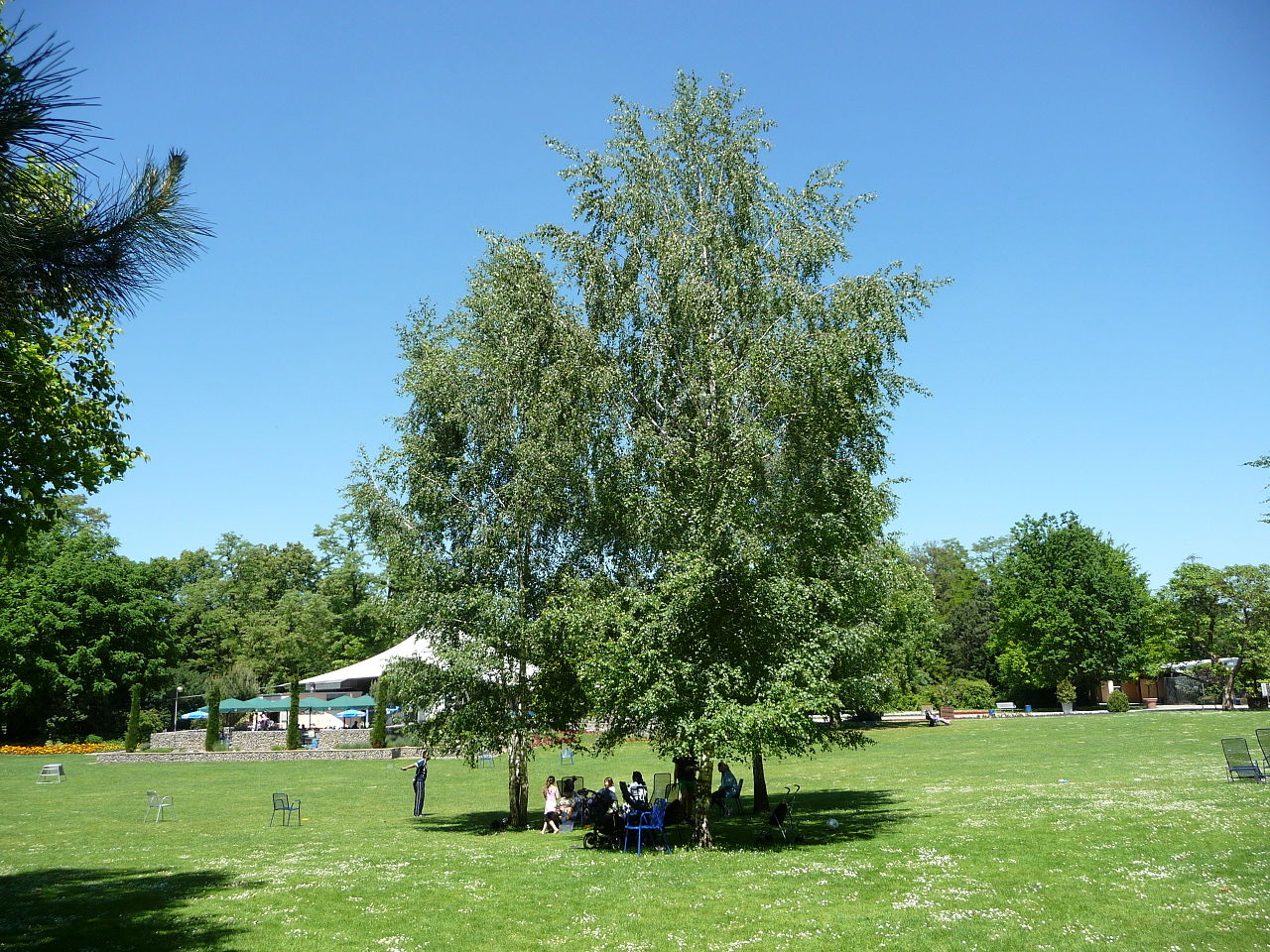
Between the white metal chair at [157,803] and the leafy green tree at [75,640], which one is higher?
the leafy green tree at [75,640]

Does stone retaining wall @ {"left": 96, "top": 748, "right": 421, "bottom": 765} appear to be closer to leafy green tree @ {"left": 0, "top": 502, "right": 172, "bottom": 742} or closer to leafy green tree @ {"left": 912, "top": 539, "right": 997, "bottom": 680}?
leafy green tree @ {"left": 0, "top": 502, "right": 172, "bottom": 742}

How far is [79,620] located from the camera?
2137 inches

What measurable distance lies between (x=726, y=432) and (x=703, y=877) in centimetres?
856

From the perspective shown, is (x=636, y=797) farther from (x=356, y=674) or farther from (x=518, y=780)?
(x=356, y=674)

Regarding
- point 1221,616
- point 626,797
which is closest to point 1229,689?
point 1221,616

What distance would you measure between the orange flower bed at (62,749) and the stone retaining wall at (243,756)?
640 centimetres

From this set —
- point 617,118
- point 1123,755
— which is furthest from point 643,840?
point 1123,755

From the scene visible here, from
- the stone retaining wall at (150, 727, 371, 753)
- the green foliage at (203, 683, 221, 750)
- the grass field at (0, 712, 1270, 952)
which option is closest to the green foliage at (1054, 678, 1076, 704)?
the grass field at (0, 712, 1270, 952)

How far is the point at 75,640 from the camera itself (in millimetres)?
54625

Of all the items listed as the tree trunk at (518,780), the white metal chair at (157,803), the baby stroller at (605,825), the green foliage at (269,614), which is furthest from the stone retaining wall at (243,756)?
the baby stroller at (605,825)

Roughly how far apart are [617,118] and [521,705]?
1440 centimetres

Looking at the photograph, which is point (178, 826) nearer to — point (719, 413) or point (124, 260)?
point (719, 413)

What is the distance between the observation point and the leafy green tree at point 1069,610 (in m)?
68.1

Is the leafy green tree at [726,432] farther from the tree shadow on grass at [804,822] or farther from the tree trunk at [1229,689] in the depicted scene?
the tree trunk at [1229,689]
